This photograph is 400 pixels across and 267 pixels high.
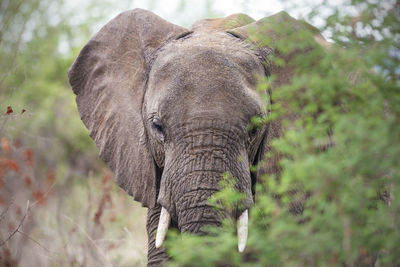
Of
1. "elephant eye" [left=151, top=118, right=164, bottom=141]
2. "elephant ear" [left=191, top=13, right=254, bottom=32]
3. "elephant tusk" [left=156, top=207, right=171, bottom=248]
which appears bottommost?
"elephant tusk" [left=156, top=207, right=171, bottom=248]

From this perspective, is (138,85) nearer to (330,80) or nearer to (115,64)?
(115,64)

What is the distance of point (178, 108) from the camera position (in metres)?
3.65

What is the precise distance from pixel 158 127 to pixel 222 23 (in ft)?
3.32

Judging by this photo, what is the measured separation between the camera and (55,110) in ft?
38.8

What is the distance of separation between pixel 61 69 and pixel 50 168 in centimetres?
251

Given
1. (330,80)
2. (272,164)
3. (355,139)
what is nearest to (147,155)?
(272,164)

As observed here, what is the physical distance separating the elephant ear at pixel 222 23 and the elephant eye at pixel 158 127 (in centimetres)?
84

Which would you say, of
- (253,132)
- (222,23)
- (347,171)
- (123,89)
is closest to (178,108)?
(253,132)

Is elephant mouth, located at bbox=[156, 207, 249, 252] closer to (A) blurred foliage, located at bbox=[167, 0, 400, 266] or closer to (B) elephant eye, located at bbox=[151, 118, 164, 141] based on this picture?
(B) elephant eye, located at bbox=[151, 118, 164, 141]

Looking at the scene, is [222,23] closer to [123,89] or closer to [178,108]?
[123,89]

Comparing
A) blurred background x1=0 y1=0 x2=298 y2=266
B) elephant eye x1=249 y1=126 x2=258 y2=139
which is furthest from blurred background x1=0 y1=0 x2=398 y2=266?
elephant eye x1=249 y1=126 x2=258 y2=139

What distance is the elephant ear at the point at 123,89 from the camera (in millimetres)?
4168

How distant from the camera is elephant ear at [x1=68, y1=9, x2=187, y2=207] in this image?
417cm

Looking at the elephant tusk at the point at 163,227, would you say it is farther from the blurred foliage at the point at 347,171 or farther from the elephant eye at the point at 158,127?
the blurred foliage at the point at 347,171
